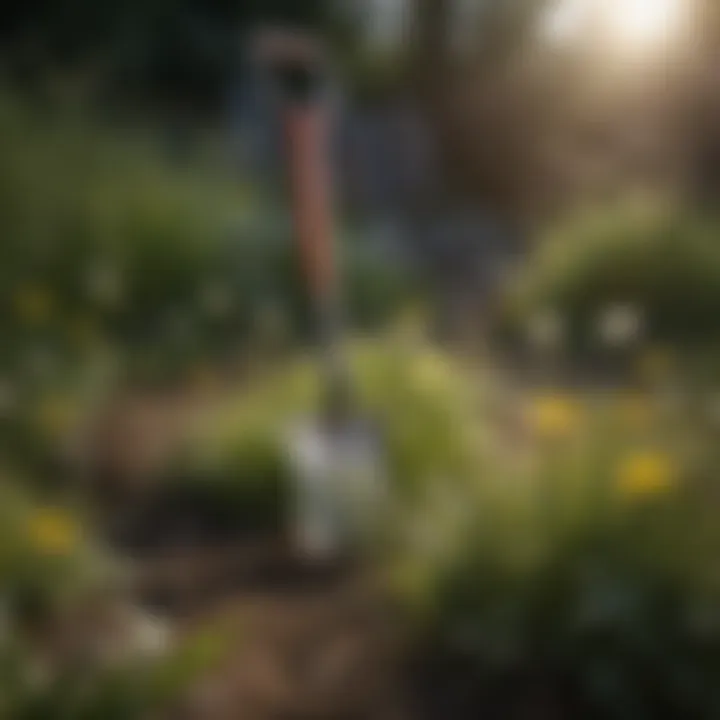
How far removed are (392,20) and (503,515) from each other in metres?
2.20

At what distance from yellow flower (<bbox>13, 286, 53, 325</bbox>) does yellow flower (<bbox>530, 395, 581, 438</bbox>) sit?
2.63 ft

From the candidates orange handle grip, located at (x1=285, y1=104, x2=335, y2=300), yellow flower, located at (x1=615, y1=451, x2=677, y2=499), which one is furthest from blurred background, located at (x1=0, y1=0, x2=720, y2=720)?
orange handle grip, located at (x1=285, y1=104, x2=335, y2=300)

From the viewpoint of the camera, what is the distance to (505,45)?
3.41 m

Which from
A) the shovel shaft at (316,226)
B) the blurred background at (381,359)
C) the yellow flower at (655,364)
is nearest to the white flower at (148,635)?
the blurred background at (381,359)

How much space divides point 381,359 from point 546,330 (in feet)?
1.06

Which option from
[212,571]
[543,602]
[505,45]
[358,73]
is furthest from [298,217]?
[358,73]

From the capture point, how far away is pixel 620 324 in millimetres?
2123

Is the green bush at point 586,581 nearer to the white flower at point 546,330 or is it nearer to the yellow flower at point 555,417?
the yellow flower at point 555,417

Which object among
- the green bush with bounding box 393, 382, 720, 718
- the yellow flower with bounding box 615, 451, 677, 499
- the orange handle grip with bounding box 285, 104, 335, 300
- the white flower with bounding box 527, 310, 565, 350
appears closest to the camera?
the green bush with bounding box 393, 382, 720, 718

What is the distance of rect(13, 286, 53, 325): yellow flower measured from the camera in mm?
2379

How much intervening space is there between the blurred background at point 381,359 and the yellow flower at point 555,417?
0.01 meters

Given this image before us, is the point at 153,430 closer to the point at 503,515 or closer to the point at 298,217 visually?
the point at 298,217

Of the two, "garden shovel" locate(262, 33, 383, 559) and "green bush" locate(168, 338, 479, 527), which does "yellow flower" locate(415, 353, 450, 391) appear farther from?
"garden shovel" locate(262, 33, 383, 559)

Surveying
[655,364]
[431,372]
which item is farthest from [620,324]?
[431,372]
